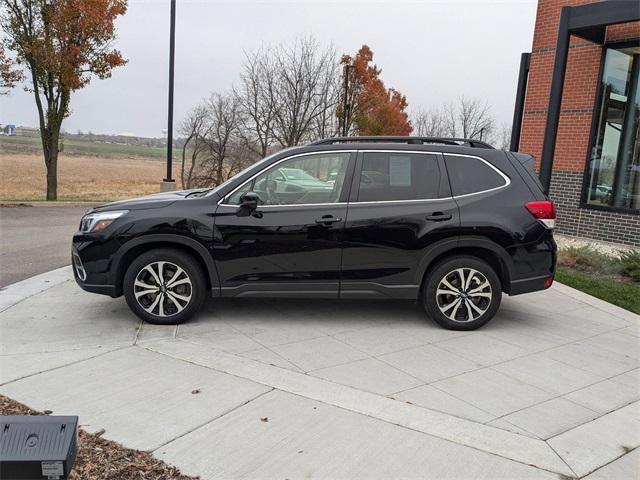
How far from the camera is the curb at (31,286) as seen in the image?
5.88m

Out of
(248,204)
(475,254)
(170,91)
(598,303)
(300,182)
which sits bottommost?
(598,303)

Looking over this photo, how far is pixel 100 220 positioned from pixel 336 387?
111 inches

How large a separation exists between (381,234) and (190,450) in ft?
9.16

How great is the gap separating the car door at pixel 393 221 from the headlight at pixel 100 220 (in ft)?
7.24

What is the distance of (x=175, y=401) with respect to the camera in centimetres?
357

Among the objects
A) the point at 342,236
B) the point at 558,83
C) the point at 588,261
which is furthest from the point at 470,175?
the point at 558,83

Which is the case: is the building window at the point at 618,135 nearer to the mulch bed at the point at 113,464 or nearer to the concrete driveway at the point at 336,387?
the concrete driveway at the point at 336,387

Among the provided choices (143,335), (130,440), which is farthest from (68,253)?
(130,440)

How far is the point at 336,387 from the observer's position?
3857 mm

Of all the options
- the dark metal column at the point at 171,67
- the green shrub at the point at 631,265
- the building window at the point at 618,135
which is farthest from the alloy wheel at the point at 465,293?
the dark metal column at the point at 171,67

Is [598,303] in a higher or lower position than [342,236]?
lower

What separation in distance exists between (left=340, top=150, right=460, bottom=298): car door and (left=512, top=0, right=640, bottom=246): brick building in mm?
5712

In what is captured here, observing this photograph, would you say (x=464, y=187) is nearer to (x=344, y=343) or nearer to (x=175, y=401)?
(x=344, y=343)

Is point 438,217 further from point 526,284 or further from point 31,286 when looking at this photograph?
point 31,286
